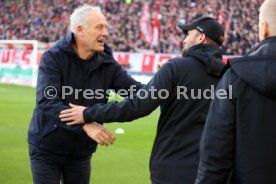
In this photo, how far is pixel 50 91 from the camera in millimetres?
4566

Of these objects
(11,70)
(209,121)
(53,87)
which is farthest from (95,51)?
(11,70)

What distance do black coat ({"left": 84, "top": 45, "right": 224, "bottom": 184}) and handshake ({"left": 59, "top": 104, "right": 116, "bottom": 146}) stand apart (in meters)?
0.18

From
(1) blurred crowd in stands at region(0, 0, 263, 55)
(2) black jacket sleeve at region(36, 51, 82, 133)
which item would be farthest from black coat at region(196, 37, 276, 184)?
(1) blurred crowd in stands at region(0, 0, 263, 55)

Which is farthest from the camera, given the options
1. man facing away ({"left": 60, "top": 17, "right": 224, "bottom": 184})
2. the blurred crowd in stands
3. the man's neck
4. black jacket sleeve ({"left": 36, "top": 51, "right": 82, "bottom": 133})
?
the blurred crowd in stands

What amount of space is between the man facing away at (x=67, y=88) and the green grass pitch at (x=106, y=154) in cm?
327

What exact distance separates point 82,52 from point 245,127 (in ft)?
6.98

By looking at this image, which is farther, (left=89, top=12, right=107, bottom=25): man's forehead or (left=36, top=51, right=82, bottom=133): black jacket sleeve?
(left=89, top=12, right=107, bottom=25): man's forehead

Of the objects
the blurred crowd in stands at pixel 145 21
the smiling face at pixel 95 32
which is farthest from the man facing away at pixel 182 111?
the blurred crowd in stands at pixel 145 21

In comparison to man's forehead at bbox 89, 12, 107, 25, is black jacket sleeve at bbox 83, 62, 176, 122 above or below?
below

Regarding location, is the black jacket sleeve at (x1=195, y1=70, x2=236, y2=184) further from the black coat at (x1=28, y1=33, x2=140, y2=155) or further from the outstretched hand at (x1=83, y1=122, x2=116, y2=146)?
the black coat at (x1=28, y1=33, x2=140, y2=155)

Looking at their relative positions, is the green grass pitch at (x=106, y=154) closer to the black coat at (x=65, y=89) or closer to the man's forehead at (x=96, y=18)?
the black coat at (x=65, y=89)

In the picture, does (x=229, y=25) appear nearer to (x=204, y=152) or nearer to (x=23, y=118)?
(x=23, y=118)

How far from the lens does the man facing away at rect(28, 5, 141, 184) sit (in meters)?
4.63

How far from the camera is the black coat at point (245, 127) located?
2.97m
